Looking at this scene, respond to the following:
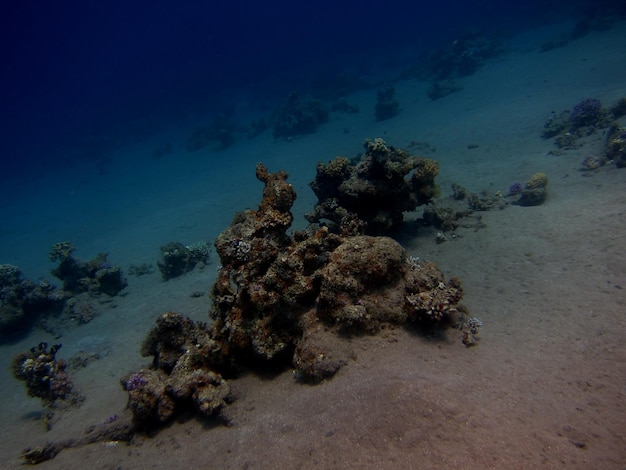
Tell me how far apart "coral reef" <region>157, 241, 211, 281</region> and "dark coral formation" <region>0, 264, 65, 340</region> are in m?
4.49

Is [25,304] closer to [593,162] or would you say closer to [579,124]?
[593,162]

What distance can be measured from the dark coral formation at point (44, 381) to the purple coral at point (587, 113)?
21.5m

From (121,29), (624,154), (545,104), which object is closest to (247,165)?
(545,104)

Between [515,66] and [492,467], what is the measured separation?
38273 millimetres

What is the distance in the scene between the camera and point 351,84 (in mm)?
45688

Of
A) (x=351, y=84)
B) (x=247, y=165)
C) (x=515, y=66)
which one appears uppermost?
(x=351, y=84)

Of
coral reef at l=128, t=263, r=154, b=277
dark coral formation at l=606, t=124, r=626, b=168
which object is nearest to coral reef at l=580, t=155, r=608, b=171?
dark coral formation at l=606, t=124, r=626, b=168

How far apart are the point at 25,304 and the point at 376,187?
14917 mm

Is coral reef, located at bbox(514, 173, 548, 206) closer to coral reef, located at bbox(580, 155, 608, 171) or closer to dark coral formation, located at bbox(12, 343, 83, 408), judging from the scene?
coral reef, located at bbox(580, 155, 608, 171)

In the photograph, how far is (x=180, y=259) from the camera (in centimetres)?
1507

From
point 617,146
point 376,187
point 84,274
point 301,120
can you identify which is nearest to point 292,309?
point 376,187

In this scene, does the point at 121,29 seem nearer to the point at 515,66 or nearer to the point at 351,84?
the point at 351,84

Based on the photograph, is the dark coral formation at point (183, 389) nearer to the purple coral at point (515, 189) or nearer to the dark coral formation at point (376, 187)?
the dark coral formation at point (376, 187)

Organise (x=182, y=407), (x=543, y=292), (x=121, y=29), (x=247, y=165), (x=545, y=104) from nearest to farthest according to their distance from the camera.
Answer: (x=182, y=407) < (x=543, y=292) < (x=545, y=104) < (x=247, y=165) < (x=121, y=29)
